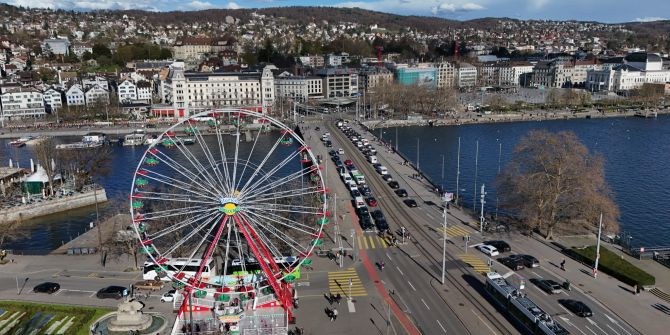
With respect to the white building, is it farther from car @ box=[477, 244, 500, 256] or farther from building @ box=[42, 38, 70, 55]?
car @ box=[477, 244, 500, 256]

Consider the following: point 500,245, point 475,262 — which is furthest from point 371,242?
point 500,245

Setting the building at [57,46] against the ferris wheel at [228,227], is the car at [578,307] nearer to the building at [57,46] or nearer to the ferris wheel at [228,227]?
the ferris wheel at [228,227]

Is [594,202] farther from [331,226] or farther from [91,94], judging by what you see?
[91,94]

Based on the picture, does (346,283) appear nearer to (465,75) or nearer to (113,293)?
(113,293)

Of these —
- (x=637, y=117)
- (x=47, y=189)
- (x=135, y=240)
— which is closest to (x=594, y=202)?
(x=135, y=240)

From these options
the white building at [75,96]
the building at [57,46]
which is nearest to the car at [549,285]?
the white building at [75,96]
